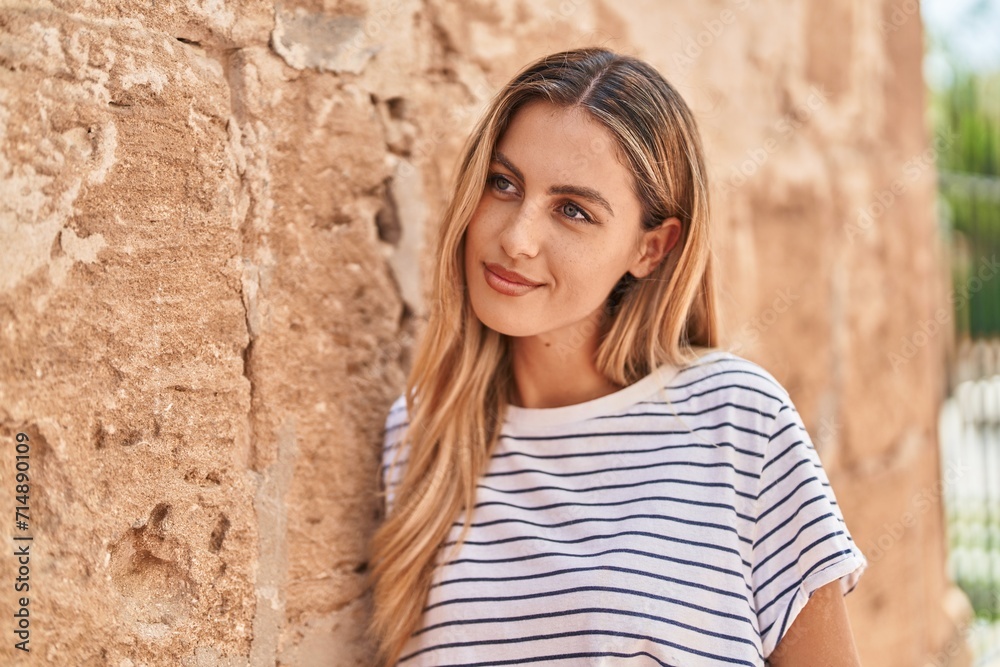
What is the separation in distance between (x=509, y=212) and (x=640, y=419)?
1.49 ft

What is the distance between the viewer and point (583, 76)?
5.40 ft

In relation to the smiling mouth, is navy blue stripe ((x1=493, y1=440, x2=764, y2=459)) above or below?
below

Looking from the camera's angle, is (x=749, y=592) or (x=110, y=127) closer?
(x=110, y=127)

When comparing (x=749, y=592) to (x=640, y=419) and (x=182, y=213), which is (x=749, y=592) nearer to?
(x=640, y=419)

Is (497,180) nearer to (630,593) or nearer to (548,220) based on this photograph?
(548,220)

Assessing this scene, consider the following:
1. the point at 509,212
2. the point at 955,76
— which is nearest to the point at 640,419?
the point at 509,212

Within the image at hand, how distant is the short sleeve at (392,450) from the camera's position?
5.69 ft

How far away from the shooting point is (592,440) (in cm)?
170

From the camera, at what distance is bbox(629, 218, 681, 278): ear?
5.67 feet
